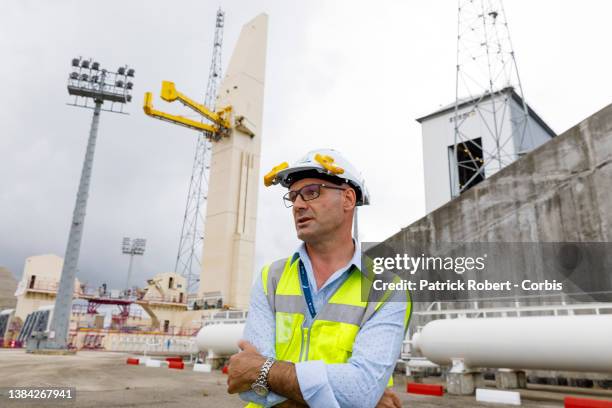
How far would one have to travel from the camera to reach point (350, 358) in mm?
1788

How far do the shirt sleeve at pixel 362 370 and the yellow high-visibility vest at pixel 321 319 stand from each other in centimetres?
6

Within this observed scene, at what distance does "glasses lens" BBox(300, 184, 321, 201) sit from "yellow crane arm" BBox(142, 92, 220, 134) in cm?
4027

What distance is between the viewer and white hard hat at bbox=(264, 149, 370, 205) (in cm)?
201

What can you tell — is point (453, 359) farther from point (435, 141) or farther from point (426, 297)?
point (435, 141)

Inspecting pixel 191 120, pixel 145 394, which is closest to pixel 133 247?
pixel 191 120

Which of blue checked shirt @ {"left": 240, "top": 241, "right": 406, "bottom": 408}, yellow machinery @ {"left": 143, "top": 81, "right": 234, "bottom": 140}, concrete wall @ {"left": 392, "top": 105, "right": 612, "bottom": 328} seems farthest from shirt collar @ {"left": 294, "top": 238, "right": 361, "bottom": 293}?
yellow machinery @ {"left": 143, "top": 81, "right": 234, "bottom": 140}

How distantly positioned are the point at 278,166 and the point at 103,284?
48.8m

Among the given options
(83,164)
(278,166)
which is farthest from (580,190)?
(83,164)

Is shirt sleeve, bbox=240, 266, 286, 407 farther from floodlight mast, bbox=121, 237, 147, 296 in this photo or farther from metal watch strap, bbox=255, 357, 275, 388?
floodlight mast, bbox=121, 237, 147, 296

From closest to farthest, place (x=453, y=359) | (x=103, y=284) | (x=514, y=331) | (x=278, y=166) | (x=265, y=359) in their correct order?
1. (x=265, y=359)
2. (x=278, y=166)
3. (x=514, y=331)
4. (x=453, y=359)
5. (x=103, y=284)

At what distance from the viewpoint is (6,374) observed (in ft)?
34.9

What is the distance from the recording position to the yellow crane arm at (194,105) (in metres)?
38.2

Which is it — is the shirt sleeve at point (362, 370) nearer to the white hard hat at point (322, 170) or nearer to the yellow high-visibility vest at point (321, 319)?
the yellow high-visibility vest at point (321, 319)

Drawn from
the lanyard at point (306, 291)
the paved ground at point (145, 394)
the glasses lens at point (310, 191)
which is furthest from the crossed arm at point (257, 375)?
the paved ground at point (145, 394)
